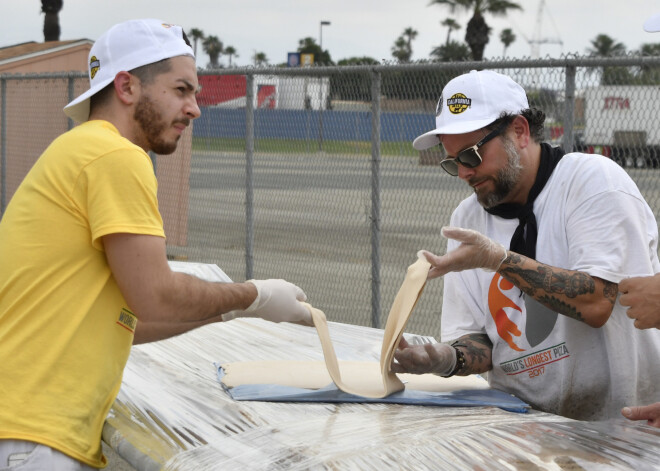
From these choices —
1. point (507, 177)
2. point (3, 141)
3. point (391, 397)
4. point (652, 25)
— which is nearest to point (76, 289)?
point (391, 397)

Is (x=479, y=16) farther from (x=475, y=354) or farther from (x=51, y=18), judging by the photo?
(x=475, y=354)

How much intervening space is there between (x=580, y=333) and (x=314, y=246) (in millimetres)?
4744

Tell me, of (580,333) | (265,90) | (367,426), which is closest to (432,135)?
(580,333)

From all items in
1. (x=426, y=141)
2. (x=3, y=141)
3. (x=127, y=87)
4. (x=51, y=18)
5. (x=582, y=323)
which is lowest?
(x=582, y=323)

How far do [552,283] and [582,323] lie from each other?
25 centimetres

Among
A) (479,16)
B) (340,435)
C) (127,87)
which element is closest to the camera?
(340,435)

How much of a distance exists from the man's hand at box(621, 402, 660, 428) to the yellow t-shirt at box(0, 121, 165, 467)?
154 centimetres

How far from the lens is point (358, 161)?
6418 mm

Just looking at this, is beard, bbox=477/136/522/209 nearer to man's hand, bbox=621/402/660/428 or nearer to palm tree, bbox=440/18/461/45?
man's hand, bbox=621/402/660/428

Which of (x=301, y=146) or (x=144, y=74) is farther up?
(x=144, y=74)

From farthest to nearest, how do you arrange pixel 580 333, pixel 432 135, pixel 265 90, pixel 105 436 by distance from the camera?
pixel 265 90, pixel 432 135, pixel 580 333, pixel 105 436

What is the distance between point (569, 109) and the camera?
511 centimetres

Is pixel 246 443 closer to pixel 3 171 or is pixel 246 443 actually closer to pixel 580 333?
pixel 580 333

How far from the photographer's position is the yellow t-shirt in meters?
2.31
